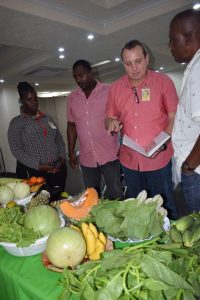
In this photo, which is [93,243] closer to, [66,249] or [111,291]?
[66,249]

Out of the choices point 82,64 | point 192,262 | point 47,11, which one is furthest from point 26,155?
point 47,11

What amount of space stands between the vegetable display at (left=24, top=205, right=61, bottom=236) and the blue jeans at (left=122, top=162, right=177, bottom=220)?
102 centimetres

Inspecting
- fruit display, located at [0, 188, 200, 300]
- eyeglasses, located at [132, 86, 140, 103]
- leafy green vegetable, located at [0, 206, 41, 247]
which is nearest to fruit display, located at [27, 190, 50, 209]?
fruit display, located at [0, 188, 200, 300]

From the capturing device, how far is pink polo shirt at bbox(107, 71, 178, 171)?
184 centimetres

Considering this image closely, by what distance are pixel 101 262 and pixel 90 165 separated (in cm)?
172

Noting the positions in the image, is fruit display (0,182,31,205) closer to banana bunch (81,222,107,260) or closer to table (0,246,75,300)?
table (0,246,75,300)

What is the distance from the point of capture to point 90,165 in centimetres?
243

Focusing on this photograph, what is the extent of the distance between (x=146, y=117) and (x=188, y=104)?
0.52m

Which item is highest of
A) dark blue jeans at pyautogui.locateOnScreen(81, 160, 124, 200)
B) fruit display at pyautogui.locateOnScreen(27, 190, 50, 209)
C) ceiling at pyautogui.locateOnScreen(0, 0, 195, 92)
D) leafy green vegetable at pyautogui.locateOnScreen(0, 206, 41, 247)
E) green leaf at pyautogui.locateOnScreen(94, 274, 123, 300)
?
ceiling at pyautogui.locateOnScreen(0, 0, 195, 92)

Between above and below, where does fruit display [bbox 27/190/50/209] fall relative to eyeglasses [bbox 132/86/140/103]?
below

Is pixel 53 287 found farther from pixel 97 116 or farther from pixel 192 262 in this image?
pixel 97 116

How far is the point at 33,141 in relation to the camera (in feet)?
7.30

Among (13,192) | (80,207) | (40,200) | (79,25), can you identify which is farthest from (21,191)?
(79,25)

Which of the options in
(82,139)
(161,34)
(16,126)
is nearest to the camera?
(16,126)
